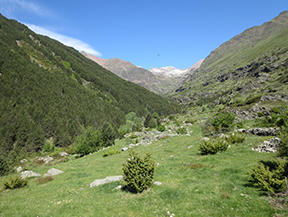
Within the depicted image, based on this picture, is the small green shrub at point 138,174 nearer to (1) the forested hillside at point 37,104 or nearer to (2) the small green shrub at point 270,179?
(2) the small green shrub at point 270,179

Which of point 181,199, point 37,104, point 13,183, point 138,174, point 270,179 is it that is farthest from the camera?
point 37,104

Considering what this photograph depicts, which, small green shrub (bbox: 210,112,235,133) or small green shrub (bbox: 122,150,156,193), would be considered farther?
small green shrub (bbox: 210,112,235,133)

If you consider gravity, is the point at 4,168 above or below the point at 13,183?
below

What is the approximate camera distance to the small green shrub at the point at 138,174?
1031 cm

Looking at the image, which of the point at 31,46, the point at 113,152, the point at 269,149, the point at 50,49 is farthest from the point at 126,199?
the point at 50,49

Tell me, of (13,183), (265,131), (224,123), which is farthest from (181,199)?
(224,123)

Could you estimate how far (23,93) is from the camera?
10250 centimetres

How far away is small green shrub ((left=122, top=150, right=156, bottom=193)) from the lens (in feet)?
33.8

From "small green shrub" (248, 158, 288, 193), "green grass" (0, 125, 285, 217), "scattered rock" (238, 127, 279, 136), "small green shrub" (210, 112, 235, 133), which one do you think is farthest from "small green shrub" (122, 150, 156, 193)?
"small green shrub" (210, 112, 235, 133)

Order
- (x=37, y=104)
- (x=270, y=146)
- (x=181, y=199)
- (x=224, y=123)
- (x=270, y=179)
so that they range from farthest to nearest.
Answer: (x=37, y=104), (x=224, y=123), (x=270, y=146), (x=181, y=199), (x=270, y=179)

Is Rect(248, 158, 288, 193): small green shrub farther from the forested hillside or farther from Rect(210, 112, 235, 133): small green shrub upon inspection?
the forested hillside

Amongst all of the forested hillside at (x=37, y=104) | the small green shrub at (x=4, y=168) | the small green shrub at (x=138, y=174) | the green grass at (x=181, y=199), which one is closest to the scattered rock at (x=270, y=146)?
the green grass at (x=181, y=199)

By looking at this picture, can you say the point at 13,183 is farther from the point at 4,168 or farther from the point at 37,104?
the point at 37,104

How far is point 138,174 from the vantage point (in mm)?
10562
